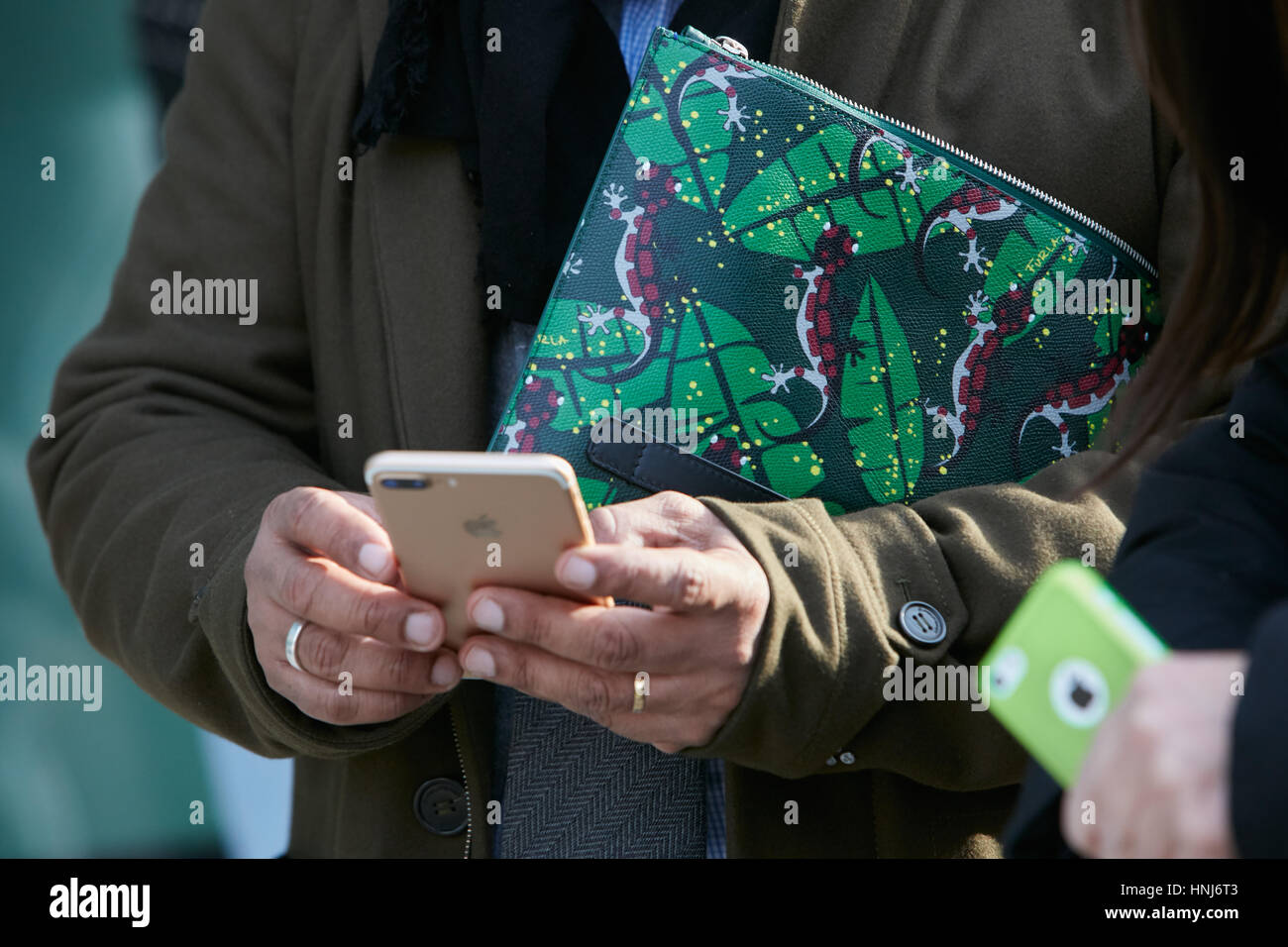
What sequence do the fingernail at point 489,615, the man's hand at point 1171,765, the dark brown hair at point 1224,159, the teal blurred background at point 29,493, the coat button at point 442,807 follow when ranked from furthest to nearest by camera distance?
the teal blurred background at point 29,493
the coat button at point 442,807
the fingernail at point 489,615
the dark brown hair at point 1224,159
the man's hand at point 1171,765

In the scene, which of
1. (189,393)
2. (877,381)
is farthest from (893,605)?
(189,393)

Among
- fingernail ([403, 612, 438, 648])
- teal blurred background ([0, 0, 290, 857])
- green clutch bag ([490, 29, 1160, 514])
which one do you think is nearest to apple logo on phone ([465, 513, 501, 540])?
fingernail ([403, 612, 438, 648])

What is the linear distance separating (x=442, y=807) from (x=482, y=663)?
0.35 meters

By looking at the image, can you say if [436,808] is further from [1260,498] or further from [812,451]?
[1260,498]

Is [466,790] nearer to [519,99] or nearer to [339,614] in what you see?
[339,614]

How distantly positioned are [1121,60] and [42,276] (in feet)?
6.94

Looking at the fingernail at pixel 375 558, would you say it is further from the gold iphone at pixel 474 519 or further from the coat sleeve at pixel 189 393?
the coat sleeve at pixel 189 393

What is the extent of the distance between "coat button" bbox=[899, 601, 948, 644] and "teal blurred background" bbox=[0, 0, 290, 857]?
1727 millimetres

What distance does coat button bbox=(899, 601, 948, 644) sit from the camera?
1.11m

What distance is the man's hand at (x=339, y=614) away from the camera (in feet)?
3.54

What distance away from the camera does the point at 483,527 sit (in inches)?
38.6

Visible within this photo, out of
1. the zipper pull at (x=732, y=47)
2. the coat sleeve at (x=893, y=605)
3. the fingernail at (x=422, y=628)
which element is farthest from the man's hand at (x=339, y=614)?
the zipper pull at (x=732, y=47)

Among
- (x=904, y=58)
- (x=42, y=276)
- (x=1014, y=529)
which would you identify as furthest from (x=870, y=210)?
(x=42, y=276)

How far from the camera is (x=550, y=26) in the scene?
4.56 ft
